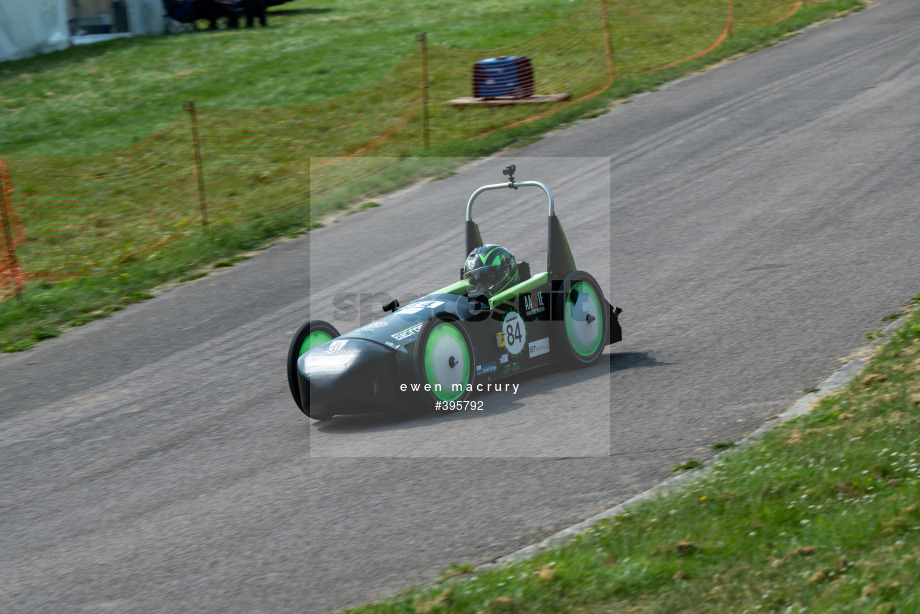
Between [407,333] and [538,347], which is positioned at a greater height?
[407,333]

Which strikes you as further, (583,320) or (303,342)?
(583,320)

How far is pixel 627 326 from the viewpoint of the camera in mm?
10883

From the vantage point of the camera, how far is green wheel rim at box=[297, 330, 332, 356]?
8898 mm

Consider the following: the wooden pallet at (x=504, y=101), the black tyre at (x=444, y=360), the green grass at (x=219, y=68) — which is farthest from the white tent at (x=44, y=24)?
the black tyre at (x=444, y=360)

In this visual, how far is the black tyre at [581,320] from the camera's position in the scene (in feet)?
30.9

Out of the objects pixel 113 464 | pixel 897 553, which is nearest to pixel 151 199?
pixel 113 464

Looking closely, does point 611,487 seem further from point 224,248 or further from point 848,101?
point 848,101

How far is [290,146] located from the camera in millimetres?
20969

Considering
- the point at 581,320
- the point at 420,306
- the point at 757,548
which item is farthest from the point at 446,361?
the point at 757,548

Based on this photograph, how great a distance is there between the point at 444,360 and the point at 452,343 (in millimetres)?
167

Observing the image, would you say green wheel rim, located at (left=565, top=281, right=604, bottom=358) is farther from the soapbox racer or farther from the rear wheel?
the rear wheel

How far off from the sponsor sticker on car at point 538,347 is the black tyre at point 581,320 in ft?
0.35

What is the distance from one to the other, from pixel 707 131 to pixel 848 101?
2.88 metres

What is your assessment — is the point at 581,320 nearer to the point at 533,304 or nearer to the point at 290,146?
the point at 533,304
